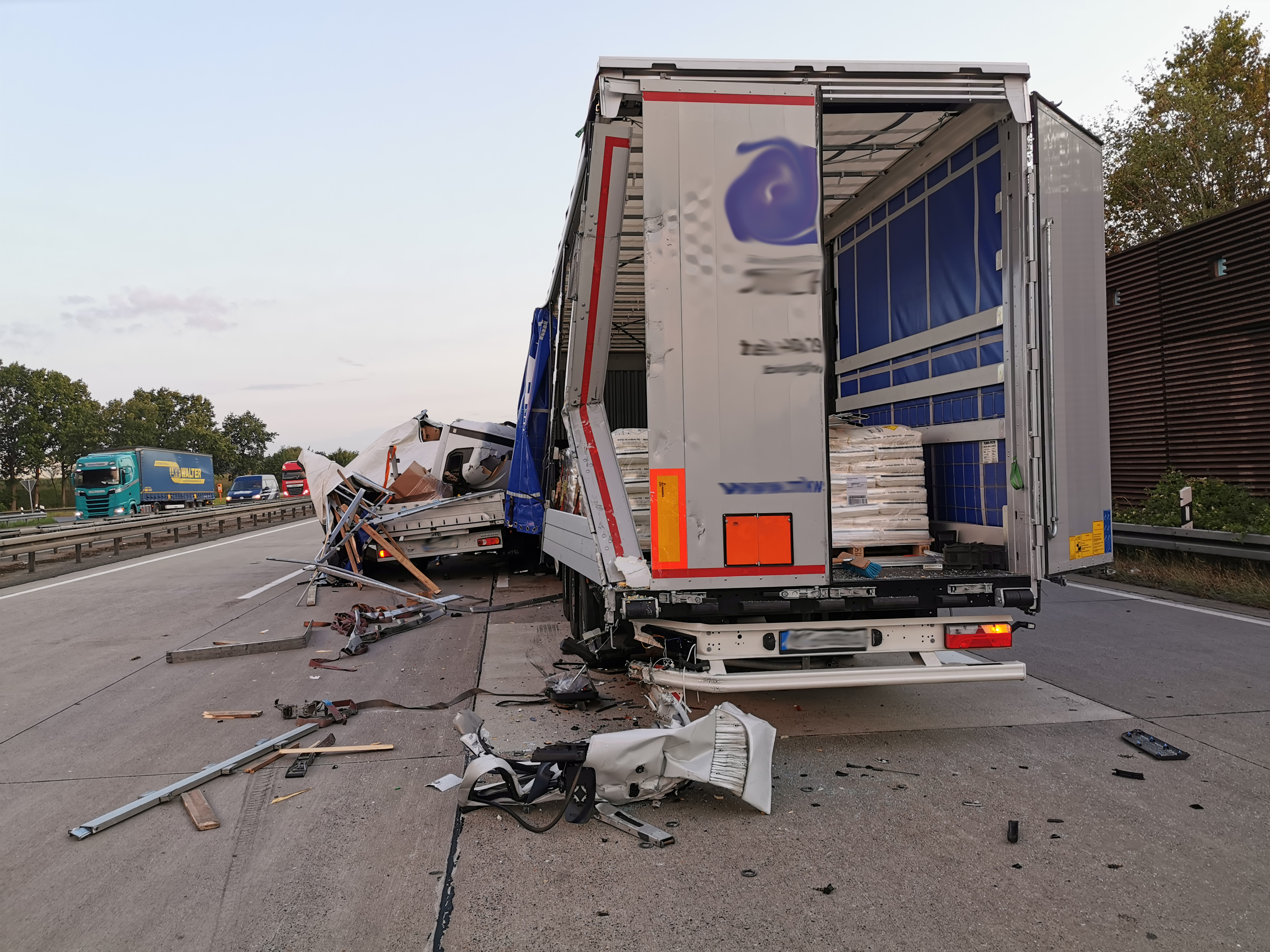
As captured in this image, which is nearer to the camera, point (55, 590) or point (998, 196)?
point (998, 196)

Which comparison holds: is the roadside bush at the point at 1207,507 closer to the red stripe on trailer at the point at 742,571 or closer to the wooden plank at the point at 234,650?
the red stripe on trailer at the point at 742,571

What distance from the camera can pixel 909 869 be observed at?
10.7ft

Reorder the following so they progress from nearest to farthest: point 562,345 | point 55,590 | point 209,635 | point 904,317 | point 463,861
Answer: point 463,861, point 904,317, point 562,345, point 209,635, point 55,590

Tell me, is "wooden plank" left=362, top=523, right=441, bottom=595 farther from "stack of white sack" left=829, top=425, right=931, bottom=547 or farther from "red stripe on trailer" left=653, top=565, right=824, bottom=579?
"red stripe on trailer" left=653, top=565, right=824, bottom=579

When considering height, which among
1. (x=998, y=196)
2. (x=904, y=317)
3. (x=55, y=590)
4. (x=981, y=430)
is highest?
(x=998, y=196)

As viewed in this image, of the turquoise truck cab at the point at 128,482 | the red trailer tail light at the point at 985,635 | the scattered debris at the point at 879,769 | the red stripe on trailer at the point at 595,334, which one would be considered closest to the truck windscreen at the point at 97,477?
the turquoise truck cab at the point at 128,482

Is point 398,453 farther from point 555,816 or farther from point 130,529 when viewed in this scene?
point 130,529

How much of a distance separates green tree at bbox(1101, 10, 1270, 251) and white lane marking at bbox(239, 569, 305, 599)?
18.3 m

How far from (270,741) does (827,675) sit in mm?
3498

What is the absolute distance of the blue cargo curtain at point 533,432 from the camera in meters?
9.07

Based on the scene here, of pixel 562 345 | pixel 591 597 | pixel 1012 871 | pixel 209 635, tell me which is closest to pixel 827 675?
pixel 1012 871

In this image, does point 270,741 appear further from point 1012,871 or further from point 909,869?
point 1012,871

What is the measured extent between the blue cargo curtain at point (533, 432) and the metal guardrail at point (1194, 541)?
6.57m

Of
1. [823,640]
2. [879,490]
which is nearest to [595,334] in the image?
[879,490]
